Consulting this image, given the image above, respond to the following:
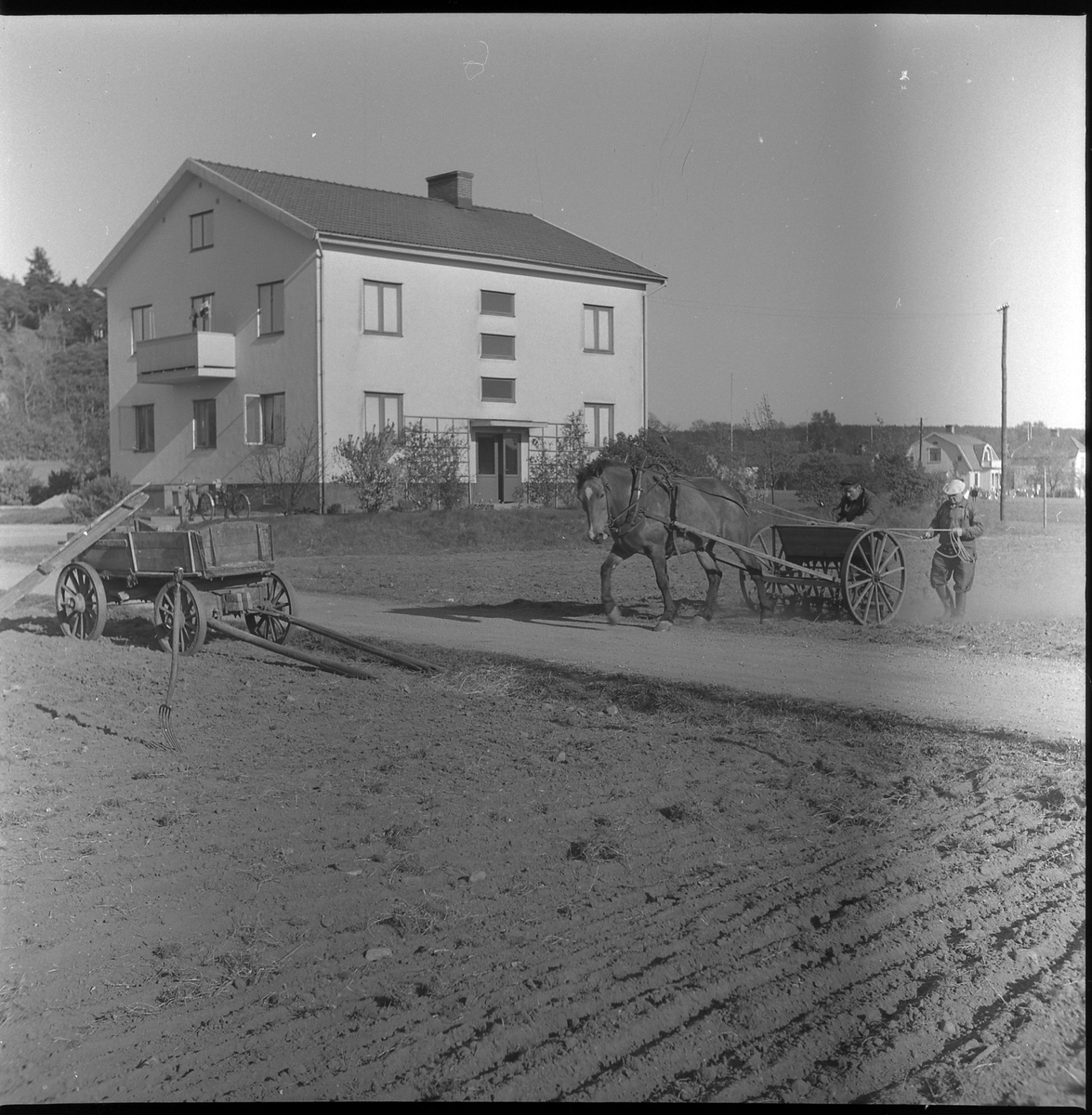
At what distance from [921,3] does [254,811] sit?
5184mm

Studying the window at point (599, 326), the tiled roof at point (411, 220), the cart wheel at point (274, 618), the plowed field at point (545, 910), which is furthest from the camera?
the window at point (599, 326)

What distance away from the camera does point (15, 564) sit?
1614 centimetres

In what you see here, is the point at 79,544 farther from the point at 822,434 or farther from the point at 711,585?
the point at 822,434

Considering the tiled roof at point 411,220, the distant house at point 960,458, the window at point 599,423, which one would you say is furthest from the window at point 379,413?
the distant house at point 960,458

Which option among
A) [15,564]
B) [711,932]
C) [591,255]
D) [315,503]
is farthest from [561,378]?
[711,932]

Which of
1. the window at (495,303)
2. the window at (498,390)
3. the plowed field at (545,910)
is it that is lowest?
the plowed field at (545,910)

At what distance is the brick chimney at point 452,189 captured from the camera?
12.4m

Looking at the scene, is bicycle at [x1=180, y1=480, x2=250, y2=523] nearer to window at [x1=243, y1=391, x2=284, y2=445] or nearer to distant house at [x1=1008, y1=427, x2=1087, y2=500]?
window at [x1=243, y1=391, x2=284, y2=445]

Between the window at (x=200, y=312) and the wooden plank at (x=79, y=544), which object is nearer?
the wooden plank at (x=79, y=544)

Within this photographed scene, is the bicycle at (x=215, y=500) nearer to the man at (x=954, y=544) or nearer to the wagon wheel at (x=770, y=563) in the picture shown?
the wagon wheel at (x=770, y=563)

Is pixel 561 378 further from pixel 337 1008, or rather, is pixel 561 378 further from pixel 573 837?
pixel 337 1008

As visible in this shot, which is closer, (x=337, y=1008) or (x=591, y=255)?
(x=337, y=1008)

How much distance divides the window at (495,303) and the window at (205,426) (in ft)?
18.7

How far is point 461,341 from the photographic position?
16.8 m
